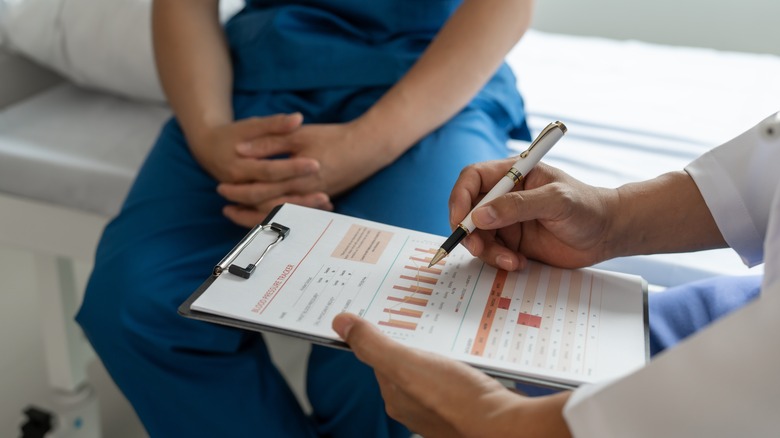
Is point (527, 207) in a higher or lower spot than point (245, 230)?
higher

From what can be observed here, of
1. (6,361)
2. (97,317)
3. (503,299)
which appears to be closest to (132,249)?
(97,317)

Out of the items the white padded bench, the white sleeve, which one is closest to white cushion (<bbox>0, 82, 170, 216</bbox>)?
the white padded bench

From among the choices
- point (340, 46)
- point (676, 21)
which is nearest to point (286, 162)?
point (340, 46)

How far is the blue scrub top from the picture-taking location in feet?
3.65

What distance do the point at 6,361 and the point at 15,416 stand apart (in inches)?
7.9

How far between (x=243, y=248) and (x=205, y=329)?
0.24 meters

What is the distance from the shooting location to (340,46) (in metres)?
1.11

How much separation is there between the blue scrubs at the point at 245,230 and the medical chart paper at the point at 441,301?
7.1 inches

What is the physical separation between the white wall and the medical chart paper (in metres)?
1.49

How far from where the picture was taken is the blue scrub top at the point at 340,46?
1.11 m

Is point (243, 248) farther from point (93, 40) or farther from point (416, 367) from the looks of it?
point (93, 40)

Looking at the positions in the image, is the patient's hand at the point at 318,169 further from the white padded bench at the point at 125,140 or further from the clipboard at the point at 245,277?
the white padded bench at the point at 125,140

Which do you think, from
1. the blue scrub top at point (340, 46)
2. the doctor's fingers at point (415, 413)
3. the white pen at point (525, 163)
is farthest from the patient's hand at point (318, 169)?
the doctor's fingers at point (415, 413)

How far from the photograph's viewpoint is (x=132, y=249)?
3.25ft
